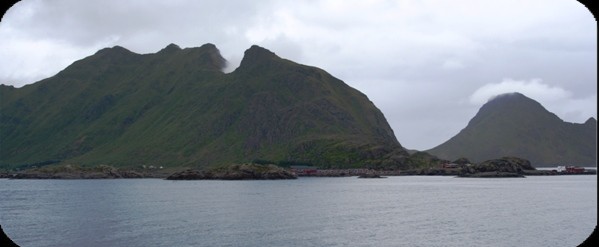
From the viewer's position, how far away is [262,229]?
280 ft

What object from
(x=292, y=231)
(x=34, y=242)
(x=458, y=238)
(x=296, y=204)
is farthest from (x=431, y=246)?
(x=296, y=204)

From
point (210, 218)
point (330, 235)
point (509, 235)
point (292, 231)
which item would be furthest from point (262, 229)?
point (509, 235)

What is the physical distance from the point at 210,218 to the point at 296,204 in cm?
3246

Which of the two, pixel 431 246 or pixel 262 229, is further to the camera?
pixel 262 229

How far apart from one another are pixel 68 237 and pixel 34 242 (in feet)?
16.9

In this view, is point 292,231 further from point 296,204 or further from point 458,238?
point 296,204

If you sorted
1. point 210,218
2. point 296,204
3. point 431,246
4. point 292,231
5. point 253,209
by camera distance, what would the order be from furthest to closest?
1. point 296,204
2. point 253,209
3. point 210,218
4. point 292,231
5. point 431,246

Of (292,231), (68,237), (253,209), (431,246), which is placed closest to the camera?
(431,246)

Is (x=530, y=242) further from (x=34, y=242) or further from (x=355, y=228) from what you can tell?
(x=34, y=242)

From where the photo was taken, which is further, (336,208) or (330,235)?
(336,208)

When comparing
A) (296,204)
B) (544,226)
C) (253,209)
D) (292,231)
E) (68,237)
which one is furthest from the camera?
(296,204)

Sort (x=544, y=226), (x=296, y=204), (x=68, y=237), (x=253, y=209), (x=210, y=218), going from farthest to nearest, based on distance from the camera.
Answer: (x=296, y=204) < (x=253, y=209) < (x=210, y=218) < (x=544, y=226) < (x=68, y=237)

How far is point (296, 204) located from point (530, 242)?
6298 cm

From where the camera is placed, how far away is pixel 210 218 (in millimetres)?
100188
